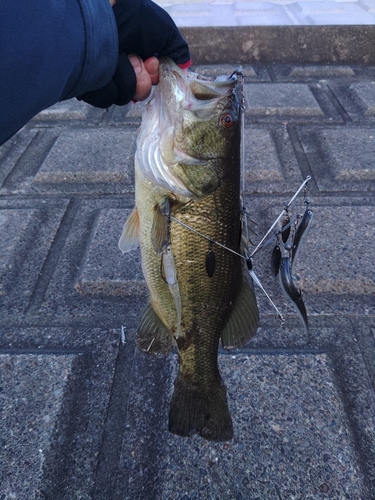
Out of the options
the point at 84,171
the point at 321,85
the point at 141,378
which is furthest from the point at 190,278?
the point at 321,85

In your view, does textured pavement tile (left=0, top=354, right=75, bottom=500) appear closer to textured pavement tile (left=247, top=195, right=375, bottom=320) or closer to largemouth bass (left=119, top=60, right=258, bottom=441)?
largemouth bass (left=119, top=60, right=258, bottom=441)

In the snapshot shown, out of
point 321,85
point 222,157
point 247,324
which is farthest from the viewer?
point 321,85

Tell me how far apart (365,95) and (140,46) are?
3814 millimetres

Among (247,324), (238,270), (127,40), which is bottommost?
(247,324)

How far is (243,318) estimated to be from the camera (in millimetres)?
1731

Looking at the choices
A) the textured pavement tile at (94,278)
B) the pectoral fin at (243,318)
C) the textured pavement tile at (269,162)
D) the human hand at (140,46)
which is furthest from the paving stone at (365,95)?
the pectoral fin at (243,318)

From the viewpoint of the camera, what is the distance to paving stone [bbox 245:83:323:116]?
4375 mm

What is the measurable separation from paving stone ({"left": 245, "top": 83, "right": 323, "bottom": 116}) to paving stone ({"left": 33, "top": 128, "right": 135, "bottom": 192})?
4.91 feet

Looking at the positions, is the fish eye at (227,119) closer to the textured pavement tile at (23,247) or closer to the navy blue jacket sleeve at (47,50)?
the navy blue jacket sleeve at (47,50)

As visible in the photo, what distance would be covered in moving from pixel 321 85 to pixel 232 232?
428 centimetres

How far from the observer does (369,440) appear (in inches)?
72.5

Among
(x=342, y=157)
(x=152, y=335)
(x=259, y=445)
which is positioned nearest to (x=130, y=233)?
(x=152, y=335)

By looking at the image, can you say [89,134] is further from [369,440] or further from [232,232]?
[369,440]

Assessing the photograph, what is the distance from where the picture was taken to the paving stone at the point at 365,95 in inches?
171
